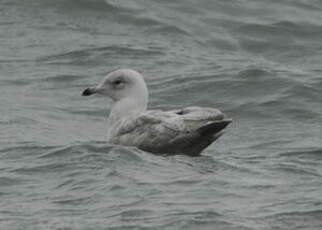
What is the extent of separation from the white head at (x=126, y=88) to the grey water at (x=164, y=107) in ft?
2.12

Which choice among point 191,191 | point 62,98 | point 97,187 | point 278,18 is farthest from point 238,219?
point 278,18

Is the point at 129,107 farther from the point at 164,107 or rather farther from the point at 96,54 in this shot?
the point at 96,54

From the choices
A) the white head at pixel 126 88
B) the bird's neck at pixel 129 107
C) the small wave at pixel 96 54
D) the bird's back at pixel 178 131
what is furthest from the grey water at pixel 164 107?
the white head at pixel 126 88

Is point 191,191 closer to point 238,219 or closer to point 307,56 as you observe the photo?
point 238,219

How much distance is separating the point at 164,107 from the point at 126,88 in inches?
116

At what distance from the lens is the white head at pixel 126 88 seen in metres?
14.9

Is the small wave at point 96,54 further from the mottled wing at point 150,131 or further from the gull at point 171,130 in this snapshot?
the mottled wing at point 150,131

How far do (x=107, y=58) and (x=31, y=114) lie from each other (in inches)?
154

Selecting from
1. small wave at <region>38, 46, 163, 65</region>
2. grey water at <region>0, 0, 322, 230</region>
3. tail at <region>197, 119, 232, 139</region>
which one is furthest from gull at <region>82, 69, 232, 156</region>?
small wave at <region>38, 46, 163, 65</region>

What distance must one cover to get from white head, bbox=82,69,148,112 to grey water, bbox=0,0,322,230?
65 centimetres

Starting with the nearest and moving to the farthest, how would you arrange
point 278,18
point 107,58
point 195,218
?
point 195,218
point 107,58
point 278,18

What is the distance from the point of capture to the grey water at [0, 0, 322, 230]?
11.3 m

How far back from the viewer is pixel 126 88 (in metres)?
15.0

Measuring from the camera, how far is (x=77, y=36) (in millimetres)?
21812
